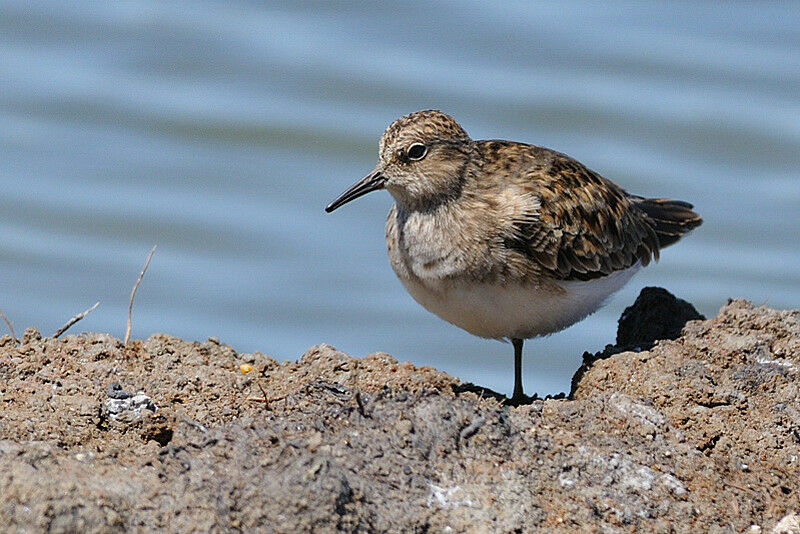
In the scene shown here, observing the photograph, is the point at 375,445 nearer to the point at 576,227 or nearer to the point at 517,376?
the point at 517,376

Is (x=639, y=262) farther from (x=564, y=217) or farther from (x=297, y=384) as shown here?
(x=297, y=384)

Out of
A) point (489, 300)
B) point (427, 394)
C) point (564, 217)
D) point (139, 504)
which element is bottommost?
point (139, 504)

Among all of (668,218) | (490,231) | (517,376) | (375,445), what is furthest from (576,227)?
(375,445)

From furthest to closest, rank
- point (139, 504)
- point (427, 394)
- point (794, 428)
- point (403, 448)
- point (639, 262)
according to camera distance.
Result: point (639, 262)
point (794, 428)
point (427, 394)
point (403, 448)
point (139, 504)

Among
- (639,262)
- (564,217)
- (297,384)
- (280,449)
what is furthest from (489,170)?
(280,449)

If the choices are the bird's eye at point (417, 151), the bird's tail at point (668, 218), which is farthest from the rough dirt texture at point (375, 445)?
the bird's tail at point (668, 218)

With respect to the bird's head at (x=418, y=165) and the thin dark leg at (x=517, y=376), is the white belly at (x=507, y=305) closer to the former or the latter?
the thin dark leg at (x=517, y=376)

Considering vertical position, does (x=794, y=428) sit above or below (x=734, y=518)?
above
